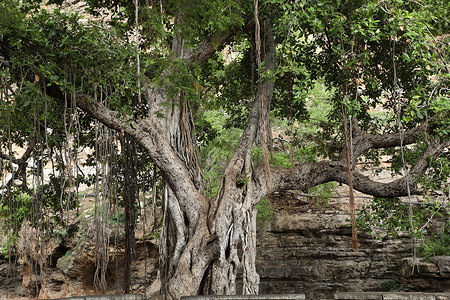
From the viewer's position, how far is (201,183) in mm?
5406

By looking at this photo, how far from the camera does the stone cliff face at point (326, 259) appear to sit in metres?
9.66

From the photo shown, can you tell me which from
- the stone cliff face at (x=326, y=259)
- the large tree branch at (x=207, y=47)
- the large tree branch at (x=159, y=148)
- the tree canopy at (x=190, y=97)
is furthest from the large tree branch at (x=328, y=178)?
the stone cliff face at (x=326, y=259)

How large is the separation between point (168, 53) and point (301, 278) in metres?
6.60

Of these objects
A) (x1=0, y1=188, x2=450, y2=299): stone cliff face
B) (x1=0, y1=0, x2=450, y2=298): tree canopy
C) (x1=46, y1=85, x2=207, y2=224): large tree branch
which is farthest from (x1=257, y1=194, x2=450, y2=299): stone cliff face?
(x1=46, y1=85, x2=207, y2=224): large tree branch

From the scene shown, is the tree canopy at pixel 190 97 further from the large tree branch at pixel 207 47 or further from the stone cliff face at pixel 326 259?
the stone cliff face at pixel 326 259

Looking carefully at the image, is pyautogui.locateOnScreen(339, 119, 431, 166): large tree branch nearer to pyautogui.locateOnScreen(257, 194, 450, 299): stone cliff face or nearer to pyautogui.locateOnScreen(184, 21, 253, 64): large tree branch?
pyautogui.locateOnScreen(184, 21, 253, 64): large tree branch

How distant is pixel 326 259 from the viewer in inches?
397

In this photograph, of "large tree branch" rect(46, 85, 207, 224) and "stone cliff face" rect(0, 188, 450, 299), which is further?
"stone cliff face" rect(0, 188, 450, 299)

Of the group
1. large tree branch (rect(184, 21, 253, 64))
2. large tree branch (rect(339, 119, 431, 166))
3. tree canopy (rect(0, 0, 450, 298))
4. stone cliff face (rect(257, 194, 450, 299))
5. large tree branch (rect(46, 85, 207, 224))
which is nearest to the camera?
tree canopy (rect(0, 0, 450, 298))

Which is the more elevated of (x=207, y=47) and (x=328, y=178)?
(x=207, y=47)

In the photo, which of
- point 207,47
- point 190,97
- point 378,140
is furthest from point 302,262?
point 190,97

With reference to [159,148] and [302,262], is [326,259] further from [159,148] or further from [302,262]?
[159,148]

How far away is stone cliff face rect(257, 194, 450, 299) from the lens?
31.7ft

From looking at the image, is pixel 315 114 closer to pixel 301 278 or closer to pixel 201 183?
pixel 301 278
